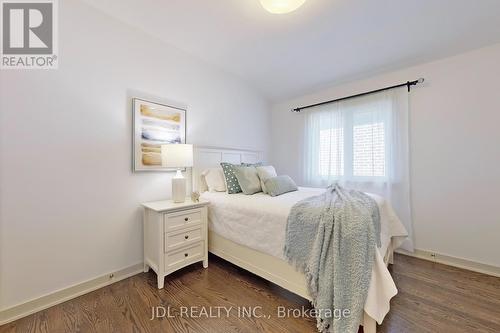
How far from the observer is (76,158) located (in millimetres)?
1645

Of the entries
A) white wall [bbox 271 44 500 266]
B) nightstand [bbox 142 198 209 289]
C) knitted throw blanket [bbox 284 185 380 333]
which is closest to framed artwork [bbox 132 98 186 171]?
nightstand [bbox 142 198 209 289]

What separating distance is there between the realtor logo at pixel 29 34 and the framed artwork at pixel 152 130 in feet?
2.22

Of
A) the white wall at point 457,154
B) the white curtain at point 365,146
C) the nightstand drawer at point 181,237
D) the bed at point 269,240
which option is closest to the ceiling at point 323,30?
the white wall at point 457,154

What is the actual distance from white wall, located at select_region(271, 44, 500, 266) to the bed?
2.40 feet

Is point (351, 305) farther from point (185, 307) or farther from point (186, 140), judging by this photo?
point (186, 140)

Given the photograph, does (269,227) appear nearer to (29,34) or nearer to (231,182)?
(231,182)

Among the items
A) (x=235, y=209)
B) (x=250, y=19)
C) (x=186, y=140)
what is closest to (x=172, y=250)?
(x=235, y=209)

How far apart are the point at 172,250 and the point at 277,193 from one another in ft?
3.84

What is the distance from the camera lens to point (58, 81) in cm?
156

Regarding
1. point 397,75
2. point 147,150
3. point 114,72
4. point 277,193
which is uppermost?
point 397,75

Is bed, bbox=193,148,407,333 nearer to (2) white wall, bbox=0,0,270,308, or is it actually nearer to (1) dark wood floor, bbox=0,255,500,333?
(1) dark wood floor, bbox=0,255,500,333

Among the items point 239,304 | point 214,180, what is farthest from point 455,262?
point 214,180

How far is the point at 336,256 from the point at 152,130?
2063 mm

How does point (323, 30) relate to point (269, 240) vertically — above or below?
above
